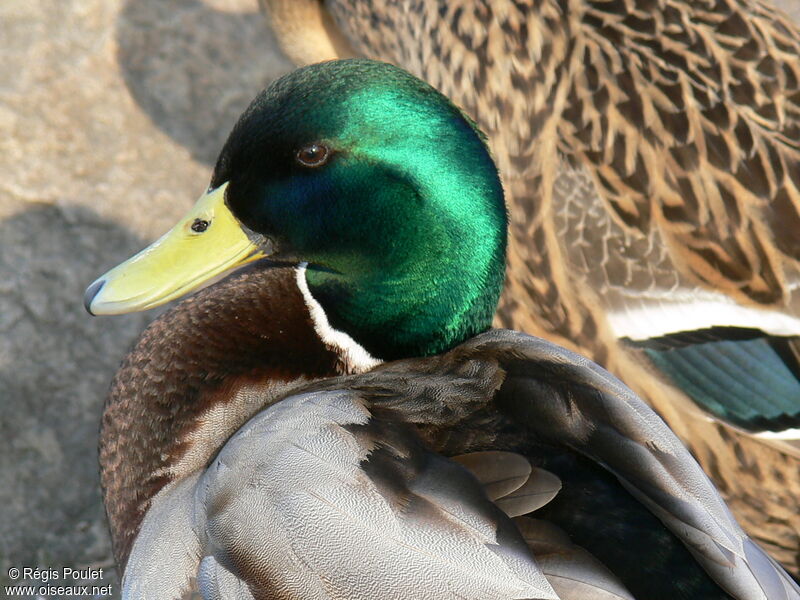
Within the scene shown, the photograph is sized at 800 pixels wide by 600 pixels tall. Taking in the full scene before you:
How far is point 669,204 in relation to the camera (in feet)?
8.04

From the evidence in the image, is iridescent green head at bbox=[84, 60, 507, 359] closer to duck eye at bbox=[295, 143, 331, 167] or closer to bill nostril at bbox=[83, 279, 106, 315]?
duck eye at bbox=[295, 143, 331, 167]

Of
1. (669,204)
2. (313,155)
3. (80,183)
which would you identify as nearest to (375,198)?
(313,155)

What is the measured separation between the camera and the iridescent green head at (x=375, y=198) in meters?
1.96

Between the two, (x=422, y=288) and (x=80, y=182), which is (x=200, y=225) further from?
(x=80, y=182)

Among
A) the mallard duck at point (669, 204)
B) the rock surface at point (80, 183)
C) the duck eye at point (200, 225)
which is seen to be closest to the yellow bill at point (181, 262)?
the duck eye at point (200, 225)

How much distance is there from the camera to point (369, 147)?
198cm

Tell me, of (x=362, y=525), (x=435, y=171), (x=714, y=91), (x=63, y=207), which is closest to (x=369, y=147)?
(x=435, y=171)

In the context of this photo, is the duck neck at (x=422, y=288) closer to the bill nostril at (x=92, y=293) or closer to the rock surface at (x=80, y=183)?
the bill nostril at (x=92, y=293)

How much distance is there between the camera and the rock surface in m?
2.97

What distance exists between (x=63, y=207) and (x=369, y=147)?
1893 mm

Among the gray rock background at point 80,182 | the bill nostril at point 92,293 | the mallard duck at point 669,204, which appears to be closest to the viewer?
the bill nostril at point 92,293

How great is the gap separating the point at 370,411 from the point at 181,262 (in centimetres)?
52

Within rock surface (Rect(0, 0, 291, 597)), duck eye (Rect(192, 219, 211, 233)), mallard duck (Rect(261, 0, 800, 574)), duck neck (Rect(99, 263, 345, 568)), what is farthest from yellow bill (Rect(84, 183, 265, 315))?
rock surface (Rect(0, 0, 291, 597))

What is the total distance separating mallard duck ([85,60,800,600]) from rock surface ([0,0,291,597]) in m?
0.82
